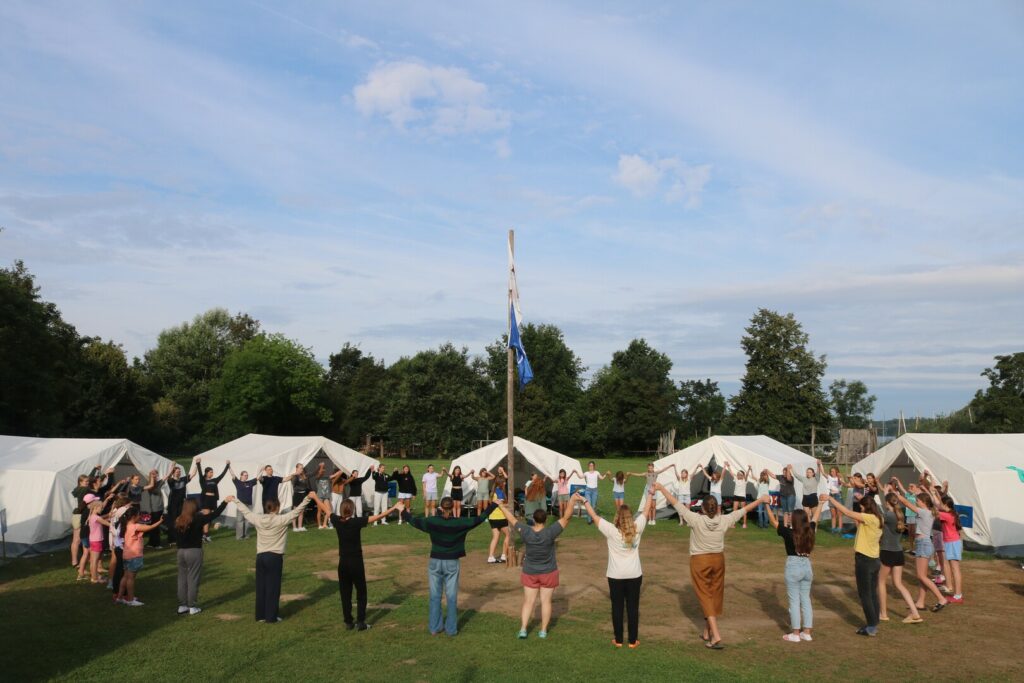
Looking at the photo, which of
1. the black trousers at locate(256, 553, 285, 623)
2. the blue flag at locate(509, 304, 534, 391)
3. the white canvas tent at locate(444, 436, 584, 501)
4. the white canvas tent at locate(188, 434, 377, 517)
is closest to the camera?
the black trousers at locate(256, 553, 285, 623)

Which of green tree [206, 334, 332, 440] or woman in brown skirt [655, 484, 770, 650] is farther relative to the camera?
green tree [206, 334, 332, 440]

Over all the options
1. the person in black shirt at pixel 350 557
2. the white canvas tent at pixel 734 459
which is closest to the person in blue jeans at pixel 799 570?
the person in black shirt at pixel 350 557

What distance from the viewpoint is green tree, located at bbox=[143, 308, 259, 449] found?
65812mm

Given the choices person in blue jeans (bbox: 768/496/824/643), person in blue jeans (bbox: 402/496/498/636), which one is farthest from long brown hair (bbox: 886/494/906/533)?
person in blue jeans (bbox: 402/496/498/636)

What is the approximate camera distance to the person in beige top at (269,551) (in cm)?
1012

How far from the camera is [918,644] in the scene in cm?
A: 956

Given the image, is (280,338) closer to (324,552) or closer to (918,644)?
(324,552)

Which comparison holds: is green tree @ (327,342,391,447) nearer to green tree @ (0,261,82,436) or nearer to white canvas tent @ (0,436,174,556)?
green tree @ (0,261,82,436)

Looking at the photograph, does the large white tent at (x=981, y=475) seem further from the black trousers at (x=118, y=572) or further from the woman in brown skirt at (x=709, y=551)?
the black trousers at (x=118, y=572)

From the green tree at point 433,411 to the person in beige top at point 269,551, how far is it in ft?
168

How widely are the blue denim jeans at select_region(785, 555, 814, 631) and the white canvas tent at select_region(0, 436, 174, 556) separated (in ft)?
51.4

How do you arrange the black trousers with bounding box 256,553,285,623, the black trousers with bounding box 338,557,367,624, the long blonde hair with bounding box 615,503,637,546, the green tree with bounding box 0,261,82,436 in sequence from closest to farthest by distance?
the long blonde hair with bounding box 615,503,637,546 < the black trousers with bounding box 338,557,367,624 < the black trousers with bounding box 256,553,285,623 < the green tree with bounding box 0,261,82,436

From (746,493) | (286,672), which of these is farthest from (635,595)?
(746,493)

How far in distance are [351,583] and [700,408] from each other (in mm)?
74079
